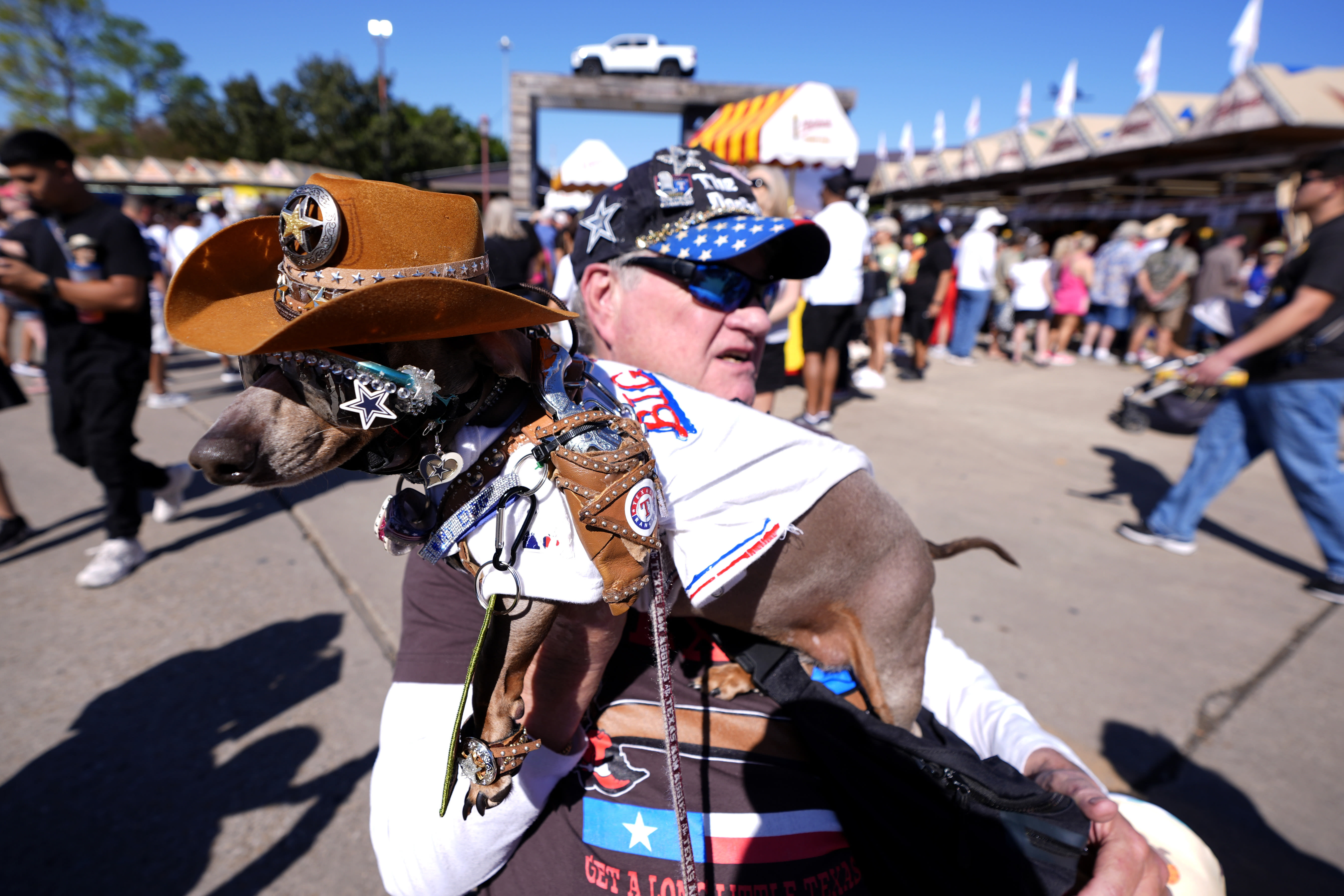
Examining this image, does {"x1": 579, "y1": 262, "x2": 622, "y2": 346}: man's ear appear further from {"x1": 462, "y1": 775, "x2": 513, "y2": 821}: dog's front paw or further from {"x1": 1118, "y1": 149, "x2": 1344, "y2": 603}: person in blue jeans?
{"x1": 1118, "y1": 149, "x2": 1344, "y2": 603}: person in blue jeans


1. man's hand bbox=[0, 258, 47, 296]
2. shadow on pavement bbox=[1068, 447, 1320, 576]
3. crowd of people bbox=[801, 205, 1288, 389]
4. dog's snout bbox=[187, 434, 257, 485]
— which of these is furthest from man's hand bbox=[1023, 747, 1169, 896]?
crowd of people bbox=[801, 205, 1288, 389]

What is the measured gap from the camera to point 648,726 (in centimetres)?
122

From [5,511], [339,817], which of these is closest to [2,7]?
[5,511]

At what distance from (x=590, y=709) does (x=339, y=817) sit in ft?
4.95

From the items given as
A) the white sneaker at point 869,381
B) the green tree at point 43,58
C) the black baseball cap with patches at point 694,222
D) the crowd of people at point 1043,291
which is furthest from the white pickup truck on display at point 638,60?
the green tree at point 43,58

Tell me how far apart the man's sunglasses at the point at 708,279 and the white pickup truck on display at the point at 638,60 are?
39.0 feet

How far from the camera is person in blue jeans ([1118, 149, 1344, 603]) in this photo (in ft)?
10.7

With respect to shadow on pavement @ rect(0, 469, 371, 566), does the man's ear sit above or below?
above

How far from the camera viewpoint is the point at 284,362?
2.47 feet

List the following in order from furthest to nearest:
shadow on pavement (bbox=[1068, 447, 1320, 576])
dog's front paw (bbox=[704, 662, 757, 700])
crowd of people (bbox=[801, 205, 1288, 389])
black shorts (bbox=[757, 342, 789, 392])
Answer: crowd of people (bbox=[801, 205, 1288, 389]) → black shorts (bbox=[757, 342, 789, 392]) → shadow on pavement (bbox=[1068, 447, 1320, 576]) → dog's front paw (bbox=[704, 662, 757, 700])

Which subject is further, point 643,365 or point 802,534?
point 643,365

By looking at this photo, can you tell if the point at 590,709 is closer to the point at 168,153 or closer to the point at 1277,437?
the point at 1277,437

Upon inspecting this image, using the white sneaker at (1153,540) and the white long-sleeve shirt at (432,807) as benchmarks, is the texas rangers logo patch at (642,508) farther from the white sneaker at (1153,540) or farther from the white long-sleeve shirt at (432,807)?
the white sneaker at (1153,540)

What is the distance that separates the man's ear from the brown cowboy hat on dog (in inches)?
27.8
